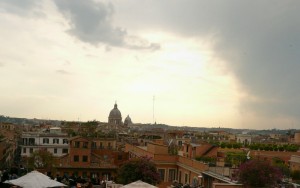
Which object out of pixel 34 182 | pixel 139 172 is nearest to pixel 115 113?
pixel 139 172

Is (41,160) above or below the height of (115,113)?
below

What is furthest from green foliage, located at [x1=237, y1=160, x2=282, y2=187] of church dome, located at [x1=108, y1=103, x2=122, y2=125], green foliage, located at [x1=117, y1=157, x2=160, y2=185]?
church dome, located at [x1=108, y1=103, x2=122, y2=125]

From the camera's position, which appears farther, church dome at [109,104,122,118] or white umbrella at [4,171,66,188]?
church dome at [109,104,122,118]

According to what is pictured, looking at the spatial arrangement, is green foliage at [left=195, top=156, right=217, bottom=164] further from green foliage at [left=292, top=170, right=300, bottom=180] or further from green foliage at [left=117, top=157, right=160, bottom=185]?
green foliage at [left=117, top=157, right=160, bottom=185]

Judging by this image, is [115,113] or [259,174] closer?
[259,174]

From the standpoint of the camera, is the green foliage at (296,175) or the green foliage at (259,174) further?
the green foliage at (296,175)

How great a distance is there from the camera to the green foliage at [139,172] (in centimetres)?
3045

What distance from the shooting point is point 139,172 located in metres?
30.7

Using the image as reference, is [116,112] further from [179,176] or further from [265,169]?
[265,169]

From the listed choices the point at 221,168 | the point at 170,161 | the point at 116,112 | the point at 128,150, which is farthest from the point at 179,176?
the point at 116,112

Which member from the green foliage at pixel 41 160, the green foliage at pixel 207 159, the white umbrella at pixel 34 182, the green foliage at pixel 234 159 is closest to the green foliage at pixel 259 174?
the white umbrella at pixel 34 182

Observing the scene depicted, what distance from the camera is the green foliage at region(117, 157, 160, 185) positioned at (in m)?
30.5

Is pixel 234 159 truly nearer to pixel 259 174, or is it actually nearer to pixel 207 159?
pixel 207 159

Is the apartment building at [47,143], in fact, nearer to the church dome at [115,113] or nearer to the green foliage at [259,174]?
the green foliage at [259,174]
